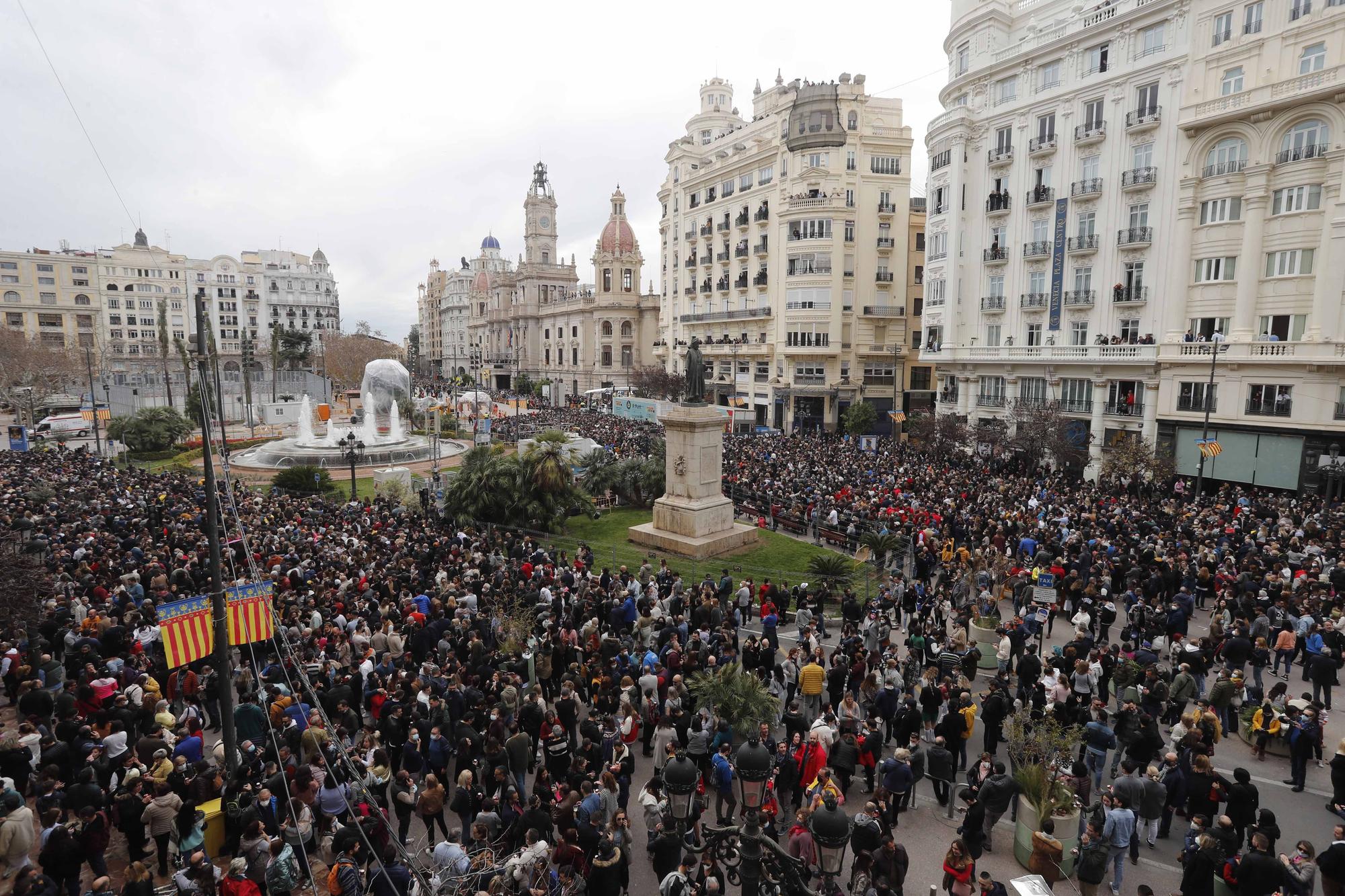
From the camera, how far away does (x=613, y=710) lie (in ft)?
32.6

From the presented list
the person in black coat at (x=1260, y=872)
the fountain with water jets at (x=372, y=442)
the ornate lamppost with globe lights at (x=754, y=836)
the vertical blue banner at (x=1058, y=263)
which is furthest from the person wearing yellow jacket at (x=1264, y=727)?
the fountain with water jets at (x=372, y=442)

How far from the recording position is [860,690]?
1030cm

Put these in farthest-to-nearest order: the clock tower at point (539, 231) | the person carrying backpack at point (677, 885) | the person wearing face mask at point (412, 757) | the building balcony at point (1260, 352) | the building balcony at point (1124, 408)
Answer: the clock tower at point (539, 231) → the building balcony at point (1124, 408) → the building balcony at point (1260, 352) → the person wearing face mask at point (412, 757) → the person carrying backpack at point (677, 885)

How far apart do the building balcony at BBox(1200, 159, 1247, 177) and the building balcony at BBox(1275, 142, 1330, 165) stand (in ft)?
3.62

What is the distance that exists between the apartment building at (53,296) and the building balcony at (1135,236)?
98586 mm

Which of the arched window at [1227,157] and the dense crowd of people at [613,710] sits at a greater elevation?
the arched window at [1227,157]

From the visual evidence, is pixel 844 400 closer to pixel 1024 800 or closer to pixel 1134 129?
pixel 1134 129

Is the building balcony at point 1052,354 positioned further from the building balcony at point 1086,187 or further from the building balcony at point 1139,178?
the building balcony at point 1086,187

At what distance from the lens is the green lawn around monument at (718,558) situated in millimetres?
18000

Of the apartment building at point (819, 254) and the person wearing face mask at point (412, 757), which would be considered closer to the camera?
the person wearing face mask at point (412, 757)

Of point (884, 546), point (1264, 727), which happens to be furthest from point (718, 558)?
point (1264, 727)

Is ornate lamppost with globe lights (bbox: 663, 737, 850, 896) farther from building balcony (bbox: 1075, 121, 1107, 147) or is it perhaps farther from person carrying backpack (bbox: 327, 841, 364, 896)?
building balcony (bbox: 1075, 121, 1107, 147)

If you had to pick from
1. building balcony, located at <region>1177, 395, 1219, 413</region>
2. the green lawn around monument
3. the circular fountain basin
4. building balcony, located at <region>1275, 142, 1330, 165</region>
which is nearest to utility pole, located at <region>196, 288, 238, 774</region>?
the green lawn around monument

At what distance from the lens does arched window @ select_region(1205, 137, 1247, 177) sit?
27703 millimetres
